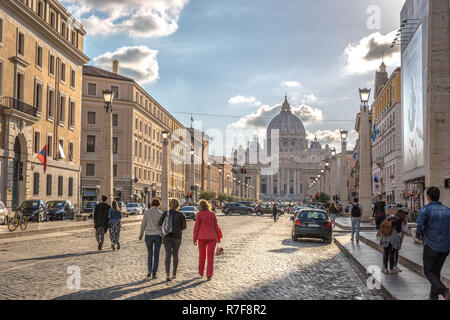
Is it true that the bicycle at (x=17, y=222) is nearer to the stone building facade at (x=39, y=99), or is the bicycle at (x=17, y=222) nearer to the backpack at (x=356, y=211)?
the stone building facade at (x=39, y=99)

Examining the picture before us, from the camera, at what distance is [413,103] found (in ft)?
120

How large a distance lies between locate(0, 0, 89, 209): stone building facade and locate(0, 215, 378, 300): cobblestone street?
63.3 feet

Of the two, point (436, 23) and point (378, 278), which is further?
point (436, 23)

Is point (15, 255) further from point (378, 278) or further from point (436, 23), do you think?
point (436, 23)

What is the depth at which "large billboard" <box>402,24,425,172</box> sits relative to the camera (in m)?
34.6

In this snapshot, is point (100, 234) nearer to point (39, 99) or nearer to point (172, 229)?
point (172, 229)

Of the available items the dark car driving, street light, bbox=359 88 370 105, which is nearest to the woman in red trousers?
the dark car driving

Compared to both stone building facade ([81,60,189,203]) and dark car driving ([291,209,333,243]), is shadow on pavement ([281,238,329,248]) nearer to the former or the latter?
dark car driving ([291,209,333,243])

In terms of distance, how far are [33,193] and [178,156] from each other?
56.4 m

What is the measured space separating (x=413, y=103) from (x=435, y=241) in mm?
30320
